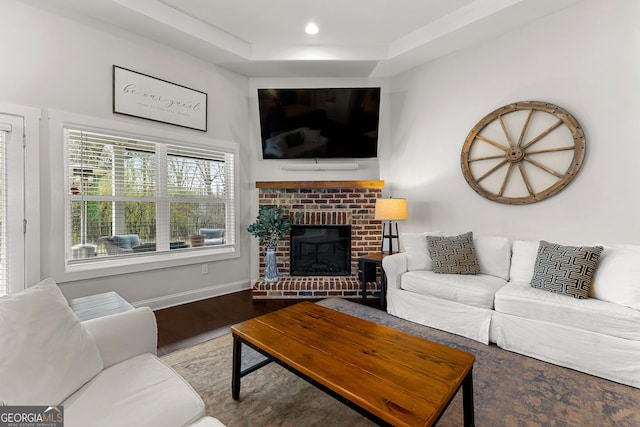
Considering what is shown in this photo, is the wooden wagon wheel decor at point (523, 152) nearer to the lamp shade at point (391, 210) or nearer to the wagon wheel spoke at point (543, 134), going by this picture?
the wagon wheel spoke at point (543, 134)

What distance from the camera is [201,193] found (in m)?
3.57

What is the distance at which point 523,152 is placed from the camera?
284 centimetres

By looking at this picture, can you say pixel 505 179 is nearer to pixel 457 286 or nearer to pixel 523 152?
pixel 523 152

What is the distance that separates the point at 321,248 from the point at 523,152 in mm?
2558

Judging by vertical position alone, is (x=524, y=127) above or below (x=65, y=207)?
above

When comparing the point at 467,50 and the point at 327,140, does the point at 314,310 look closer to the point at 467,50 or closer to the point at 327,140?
the point at 327,140

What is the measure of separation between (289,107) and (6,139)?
271cm

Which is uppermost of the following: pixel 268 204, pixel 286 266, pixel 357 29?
pixel 357 29

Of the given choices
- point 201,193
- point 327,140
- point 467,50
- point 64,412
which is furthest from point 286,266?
point 467,50

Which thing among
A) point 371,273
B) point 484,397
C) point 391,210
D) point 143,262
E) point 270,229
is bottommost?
point 484,397

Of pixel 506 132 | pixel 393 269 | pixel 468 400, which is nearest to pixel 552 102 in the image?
pixel 506 132

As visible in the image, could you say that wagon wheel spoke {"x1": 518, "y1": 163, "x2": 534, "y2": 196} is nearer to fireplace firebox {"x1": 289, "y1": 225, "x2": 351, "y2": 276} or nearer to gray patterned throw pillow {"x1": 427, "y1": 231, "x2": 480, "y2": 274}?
gray patterned throw pillow {"x1": 427, "y1": 231, "x2": 480, "y2": 274}

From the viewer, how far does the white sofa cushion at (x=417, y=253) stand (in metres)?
2.96

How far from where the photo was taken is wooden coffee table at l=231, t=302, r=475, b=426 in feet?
3.43
